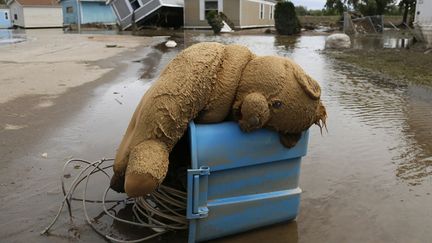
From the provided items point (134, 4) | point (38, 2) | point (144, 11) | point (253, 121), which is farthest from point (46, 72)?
point (38, 2)

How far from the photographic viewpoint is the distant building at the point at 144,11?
39750 mm

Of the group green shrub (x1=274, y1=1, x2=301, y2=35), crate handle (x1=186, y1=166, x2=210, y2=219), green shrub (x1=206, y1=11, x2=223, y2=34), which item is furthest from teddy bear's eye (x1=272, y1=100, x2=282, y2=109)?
green shrub (x1=274, y1=1, x2=301, y2=35)

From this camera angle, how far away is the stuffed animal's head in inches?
125

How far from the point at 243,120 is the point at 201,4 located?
39952 millimetres

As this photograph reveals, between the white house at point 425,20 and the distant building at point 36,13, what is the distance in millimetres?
40195

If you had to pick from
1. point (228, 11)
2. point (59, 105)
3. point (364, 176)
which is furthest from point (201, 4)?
point (364, 176)

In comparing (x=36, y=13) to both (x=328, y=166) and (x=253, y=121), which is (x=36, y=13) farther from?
(x=253, y=121)

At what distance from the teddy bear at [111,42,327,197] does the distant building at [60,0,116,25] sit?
49.2 m

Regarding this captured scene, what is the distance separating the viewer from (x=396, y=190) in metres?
4.50

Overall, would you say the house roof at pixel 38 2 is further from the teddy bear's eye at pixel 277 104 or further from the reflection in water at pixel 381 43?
the teddy bear's eye at pixel 277 104

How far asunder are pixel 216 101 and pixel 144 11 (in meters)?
38.6

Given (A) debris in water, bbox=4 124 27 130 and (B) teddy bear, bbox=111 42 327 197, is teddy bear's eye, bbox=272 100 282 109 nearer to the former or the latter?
(B) teddy bear, bbox=111 42 327 197

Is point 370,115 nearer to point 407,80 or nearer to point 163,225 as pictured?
point 407,80

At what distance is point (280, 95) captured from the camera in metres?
3.20
